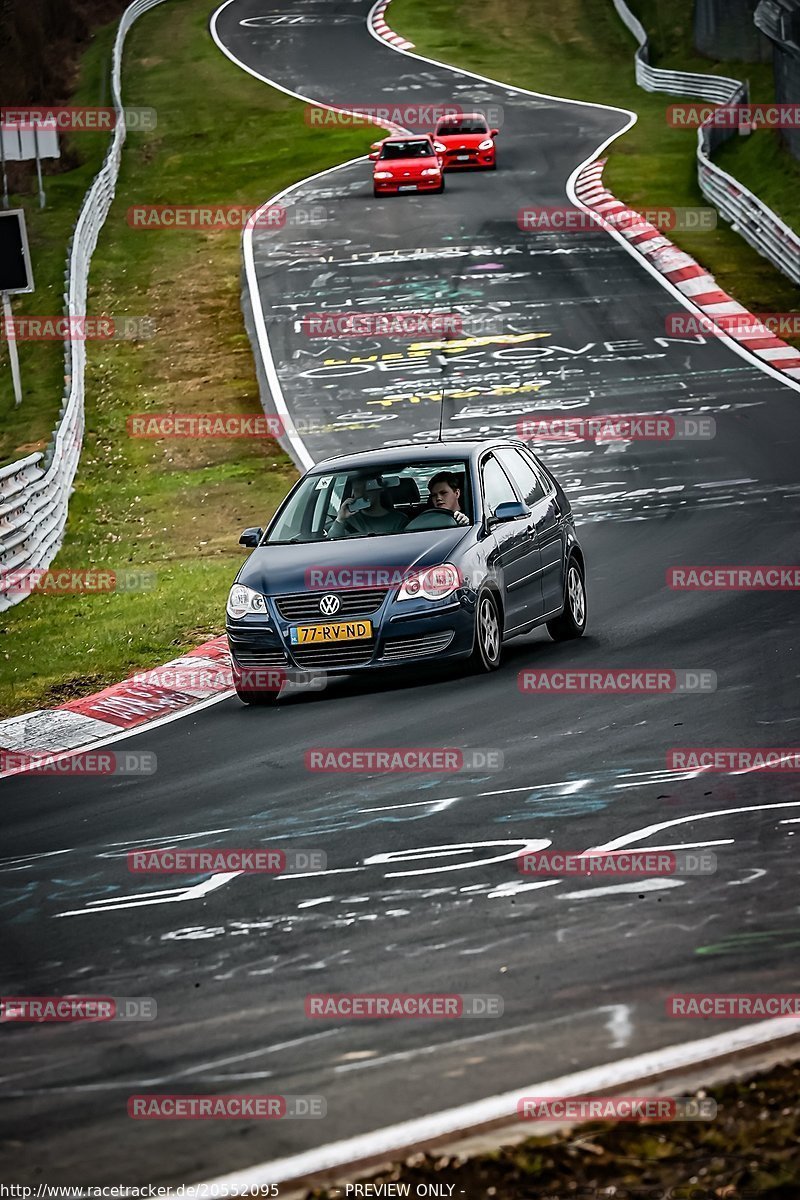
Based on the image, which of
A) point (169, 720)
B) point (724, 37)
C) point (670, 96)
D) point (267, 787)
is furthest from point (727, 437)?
point (724, 37)

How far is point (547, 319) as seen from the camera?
30.8 metres

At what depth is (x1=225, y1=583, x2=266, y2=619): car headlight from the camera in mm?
12391

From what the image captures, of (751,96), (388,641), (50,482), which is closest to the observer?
(388,641)

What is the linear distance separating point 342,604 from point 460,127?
113 feet

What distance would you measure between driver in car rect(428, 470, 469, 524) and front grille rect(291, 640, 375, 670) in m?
1.34

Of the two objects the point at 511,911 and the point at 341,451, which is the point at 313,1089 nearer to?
the point at 511,911

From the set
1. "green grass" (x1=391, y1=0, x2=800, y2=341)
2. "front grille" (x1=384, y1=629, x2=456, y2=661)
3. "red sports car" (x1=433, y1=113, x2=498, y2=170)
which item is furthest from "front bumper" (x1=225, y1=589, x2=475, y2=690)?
"red sports car" (x1=433, y1=113, x2=498, y2=170)

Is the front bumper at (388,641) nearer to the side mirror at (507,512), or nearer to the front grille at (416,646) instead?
the front grille at (416,646)

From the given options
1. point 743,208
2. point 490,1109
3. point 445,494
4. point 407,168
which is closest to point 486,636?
point 445,494

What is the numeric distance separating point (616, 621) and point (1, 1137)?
9.44 metres

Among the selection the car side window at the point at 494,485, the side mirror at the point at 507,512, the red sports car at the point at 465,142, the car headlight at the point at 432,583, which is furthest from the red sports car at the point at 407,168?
the car headlight at the point at 432,583

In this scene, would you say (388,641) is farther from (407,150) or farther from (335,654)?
(407,150)

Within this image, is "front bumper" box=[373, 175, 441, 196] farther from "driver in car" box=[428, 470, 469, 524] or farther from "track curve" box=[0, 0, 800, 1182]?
"driver in car" box=[428, 470, 469, 524]

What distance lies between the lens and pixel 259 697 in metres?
12.6
